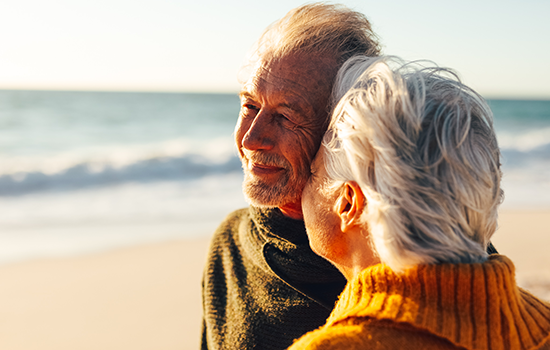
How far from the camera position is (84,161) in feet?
35.1

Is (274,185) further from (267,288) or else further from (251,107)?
(267,288)

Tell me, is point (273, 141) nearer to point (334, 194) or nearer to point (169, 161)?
point (334, 194)

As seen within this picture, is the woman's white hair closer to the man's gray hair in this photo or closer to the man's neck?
the man's gray hair

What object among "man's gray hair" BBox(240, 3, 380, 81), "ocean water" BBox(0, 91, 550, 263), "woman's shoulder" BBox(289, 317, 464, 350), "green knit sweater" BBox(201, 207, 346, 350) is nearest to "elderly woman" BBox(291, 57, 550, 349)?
"woman's shoulder" BBox(289, 317, 464, 350)

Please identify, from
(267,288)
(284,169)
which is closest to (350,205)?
(284,169)

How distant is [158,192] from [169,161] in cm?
293

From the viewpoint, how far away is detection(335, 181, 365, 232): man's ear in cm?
109

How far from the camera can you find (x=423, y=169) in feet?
3.19

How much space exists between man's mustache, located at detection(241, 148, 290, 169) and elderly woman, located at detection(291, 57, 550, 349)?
0.43m

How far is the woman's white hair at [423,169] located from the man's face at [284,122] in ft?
1.30

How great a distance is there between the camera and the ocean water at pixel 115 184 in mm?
5594

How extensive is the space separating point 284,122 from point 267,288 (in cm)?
66

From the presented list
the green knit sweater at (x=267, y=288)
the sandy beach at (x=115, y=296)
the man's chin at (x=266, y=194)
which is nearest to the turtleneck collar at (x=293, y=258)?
the green knit sweater at (x=267, y=288)

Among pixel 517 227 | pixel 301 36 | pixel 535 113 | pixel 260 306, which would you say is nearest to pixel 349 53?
pixel 301 36
